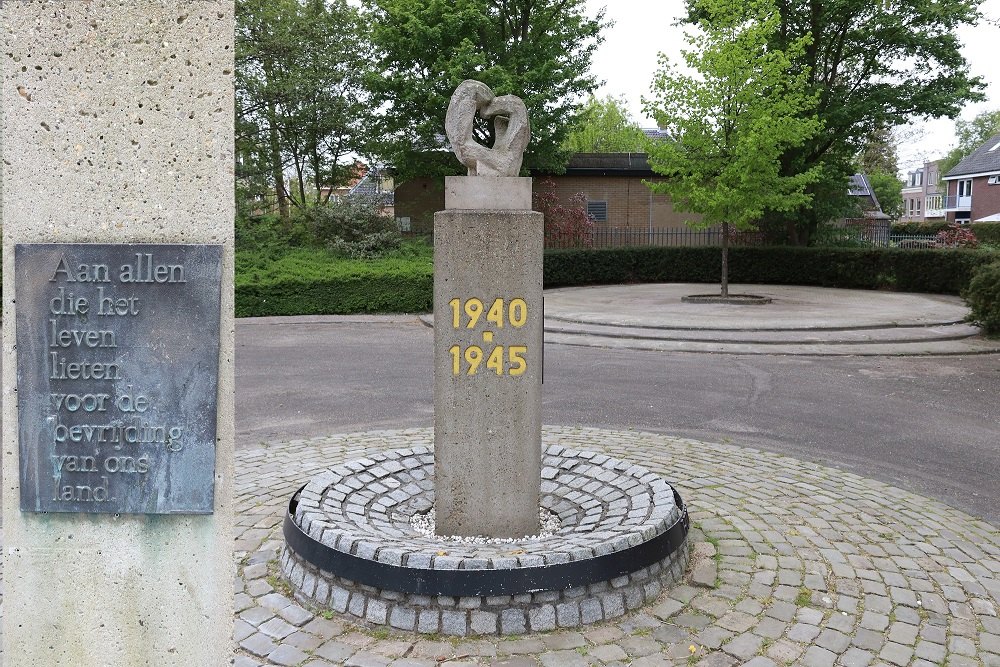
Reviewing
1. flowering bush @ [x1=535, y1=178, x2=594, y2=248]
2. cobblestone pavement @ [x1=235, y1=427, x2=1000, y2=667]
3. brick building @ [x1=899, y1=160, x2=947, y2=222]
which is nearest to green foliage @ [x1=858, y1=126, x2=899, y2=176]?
brick building @ [x1=899, y1=160, x2=947, y2=222]

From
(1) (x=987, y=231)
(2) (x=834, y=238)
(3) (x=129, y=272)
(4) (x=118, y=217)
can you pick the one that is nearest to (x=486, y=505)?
(3) (x=129, y=272)

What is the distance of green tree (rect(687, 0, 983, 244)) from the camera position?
24.1 meters

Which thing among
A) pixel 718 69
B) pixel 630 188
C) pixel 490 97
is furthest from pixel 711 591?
pixel 630 188

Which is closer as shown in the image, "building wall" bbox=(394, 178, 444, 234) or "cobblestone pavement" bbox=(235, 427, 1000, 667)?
"cobblestone pavement" bbox=(235, 427, 1000, 667)

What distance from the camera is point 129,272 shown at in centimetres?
264

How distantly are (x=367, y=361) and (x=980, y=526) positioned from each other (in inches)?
345

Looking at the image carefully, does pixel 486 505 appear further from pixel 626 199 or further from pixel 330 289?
pixel 626 199

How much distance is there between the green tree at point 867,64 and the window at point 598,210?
25.6 feet

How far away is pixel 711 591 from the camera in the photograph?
4.28 metres

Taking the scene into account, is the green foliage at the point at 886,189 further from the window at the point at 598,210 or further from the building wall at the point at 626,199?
the window at the point at 598,210

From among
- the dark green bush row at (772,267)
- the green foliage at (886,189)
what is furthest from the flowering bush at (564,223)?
the green foliage at (886,189)

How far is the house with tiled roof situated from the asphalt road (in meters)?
48.3

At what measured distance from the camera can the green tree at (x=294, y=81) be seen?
26.0 m

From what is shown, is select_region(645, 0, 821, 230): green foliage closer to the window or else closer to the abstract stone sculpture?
the window
